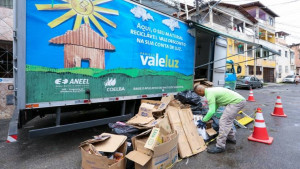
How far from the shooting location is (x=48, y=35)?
305 cm

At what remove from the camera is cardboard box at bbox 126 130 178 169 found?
8.06ft

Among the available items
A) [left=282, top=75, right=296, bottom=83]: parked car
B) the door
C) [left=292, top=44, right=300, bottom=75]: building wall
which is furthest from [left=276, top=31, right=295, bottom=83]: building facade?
the door

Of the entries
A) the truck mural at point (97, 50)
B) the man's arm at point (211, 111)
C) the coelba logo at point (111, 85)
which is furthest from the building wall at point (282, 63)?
the coelba logo at point (111, 85)

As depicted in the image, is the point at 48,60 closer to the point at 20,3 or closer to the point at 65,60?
the point at 65,60

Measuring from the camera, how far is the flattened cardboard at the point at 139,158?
2.41m

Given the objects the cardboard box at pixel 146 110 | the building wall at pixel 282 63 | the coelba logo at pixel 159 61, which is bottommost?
the cardboard box at pixel 146 110

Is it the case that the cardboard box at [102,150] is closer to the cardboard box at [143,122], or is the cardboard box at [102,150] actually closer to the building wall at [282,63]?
the cardboard box at [143,122]

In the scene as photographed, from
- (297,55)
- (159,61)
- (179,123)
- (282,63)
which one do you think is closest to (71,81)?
(179,123)

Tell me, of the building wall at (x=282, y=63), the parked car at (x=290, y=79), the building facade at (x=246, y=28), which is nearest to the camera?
the building facade at (x=246, y=28)

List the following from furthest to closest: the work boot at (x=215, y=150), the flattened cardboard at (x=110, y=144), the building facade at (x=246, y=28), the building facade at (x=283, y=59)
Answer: the building facade at (x=283, y=59) → the building facade at (x=246, y=28) → the work boot at (x=215, y=150) → the flattened cardboard at (x=110, y=144)

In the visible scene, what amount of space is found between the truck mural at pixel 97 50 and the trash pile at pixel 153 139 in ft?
2.23

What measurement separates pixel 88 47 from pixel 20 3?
1.20m

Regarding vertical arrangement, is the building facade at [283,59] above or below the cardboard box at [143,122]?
above

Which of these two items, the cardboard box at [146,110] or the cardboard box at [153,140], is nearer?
the cardboard box at [153,140]
